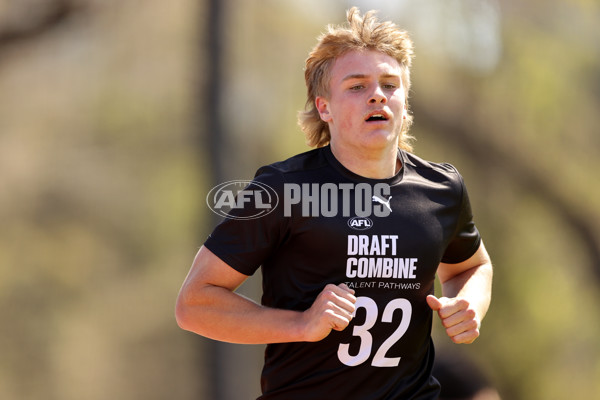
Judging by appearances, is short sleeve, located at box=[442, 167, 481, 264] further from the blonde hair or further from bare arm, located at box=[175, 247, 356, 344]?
bare arm, located at box=[175, 247, 356, 344]

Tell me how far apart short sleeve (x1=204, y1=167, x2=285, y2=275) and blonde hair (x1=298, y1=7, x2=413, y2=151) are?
44 cm

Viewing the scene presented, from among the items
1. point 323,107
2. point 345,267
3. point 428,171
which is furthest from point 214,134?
point 345,267

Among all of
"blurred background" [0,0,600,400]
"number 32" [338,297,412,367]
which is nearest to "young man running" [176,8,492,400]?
"number 32" [338,297,412,367]

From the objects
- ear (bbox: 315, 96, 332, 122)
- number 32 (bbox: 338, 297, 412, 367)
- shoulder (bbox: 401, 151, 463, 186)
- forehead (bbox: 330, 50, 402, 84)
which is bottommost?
number 32 (bbox: 338, 297, 412, 367)

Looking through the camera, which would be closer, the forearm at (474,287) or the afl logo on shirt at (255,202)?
the afl logo on shirt at (255,202)

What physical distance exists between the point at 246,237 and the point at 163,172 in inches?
108

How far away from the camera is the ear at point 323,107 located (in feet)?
6.81

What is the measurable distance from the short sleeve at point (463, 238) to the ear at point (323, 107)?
42 cm

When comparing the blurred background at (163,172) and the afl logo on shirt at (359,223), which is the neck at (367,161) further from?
the blurred background at (163,172)

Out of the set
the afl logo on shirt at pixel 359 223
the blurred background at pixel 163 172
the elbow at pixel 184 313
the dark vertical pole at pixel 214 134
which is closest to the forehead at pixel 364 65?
the afl logo on shirt at pixel 359 223

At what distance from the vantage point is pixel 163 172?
176 inches

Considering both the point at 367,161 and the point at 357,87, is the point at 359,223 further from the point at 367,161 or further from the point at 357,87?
the point at 357,87

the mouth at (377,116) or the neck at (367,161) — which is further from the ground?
the mouth at (377,116)

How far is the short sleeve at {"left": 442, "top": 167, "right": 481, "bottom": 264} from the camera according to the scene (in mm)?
2107
